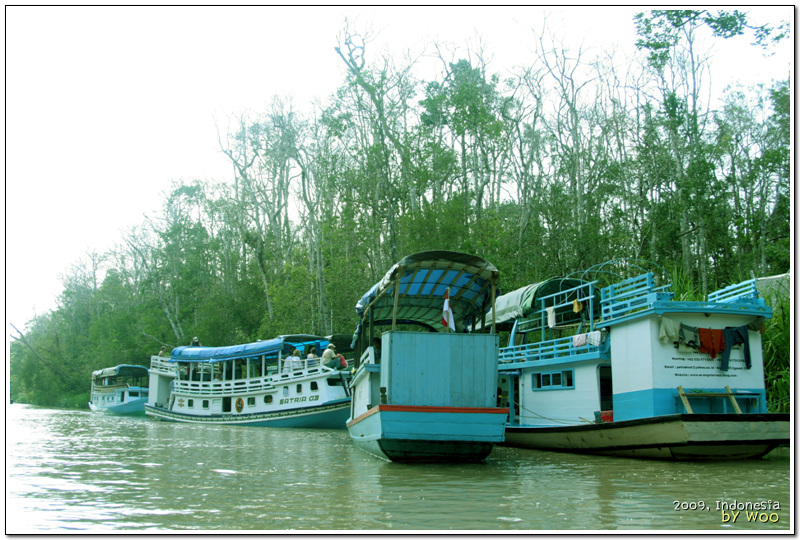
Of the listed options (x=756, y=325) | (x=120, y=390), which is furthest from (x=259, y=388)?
(x=756, y=325)

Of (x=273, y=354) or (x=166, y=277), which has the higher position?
(x=166, y=277)

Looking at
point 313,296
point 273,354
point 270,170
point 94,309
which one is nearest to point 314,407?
point 273,354

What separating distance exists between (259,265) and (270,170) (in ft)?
17.7

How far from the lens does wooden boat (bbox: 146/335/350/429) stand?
1872 cm

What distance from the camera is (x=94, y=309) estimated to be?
150ft

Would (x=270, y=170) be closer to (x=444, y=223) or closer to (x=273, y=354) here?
(x=444, y=223)

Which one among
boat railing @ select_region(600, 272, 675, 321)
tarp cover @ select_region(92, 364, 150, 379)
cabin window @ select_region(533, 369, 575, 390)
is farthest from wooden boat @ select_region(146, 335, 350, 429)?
boat railing @ select_region(600, 272, 675, 321)

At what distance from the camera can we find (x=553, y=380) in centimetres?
1209

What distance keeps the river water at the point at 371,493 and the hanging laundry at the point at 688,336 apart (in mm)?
1726

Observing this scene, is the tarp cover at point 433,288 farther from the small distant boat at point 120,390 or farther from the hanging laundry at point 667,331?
the small distant boat at point 120,390

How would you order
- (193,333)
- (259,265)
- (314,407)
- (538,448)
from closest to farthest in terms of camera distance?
1. (538,448)
2. (314,407)
3. (259,265)
4. (193,333)

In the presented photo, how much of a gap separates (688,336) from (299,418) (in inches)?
480

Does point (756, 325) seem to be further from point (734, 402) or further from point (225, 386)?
point (225, 386)

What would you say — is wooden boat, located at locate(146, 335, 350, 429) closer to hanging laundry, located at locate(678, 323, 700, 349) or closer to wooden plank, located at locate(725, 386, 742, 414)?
hanging laundry, located at locate(678, 323, 700, 349)
